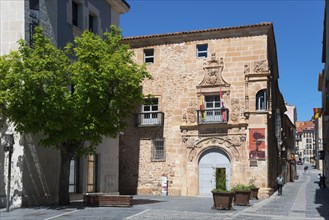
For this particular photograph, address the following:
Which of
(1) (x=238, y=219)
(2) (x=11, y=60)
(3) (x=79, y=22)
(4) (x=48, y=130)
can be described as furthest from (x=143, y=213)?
(3) (x=79, y=22)

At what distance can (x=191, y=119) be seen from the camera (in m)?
30.5

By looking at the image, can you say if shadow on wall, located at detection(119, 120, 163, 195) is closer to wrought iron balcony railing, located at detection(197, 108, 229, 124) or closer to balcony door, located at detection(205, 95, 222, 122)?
wrought iron balcony railing, located at detection(197, 108, 229, 124)

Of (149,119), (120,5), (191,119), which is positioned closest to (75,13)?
(120,5)

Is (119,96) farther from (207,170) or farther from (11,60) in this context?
(207,170)

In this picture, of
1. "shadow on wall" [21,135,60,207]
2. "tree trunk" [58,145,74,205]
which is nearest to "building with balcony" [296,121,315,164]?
"shadow on wall" [21,135,60,207]

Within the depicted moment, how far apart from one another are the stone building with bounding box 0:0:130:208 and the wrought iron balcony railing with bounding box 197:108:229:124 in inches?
280

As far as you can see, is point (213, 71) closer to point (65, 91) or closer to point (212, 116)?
point (212, 116)

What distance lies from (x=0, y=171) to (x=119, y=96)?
17.6ft

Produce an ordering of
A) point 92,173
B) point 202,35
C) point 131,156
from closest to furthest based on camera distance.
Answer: point 92,173 < point 202,35 < point 131,156

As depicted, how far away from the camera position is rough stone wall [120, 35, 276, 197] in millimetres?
29141

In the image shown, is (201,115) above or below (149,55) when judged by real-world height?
below

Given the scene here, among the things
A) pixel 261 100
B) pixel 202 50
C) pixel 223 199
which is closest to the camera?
pixel 223 199

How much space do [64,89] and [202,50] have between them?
1506cm

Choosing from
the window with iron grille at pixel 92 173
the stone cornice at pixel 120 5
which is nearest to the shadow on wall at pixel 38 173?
the window with iron grille at pixel 92 173
